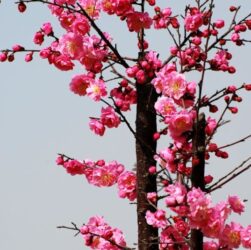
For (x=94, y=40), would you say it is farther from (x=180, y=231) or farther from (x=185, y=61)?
(x=180, y=231)

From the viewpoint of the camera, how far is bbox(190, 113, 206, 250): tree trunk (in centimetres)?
509

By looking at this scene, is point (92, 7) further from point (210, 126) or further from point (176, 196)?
point (176, 196)

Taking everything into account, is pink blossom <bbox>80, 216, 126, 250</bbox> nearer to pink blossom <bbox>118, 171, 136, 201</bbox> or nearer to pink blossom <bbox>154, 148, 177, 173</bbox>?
pink blossom <bbox>118, 171, 136, 201</bbox>

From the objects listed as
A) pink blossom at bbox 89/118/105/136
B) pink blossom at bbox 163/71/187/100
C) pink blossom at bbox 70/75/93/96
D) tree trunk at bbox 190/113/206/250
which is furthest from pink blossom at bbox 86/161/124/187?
tree trunk at bbox 190/113/206/250

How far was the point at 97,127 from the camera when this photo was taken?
641 cm

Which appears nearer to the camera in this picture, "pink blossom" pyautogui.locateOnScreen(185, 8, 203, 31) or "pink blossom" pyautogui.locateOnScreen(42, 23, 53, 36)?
"pink blossom" pyautogui.locateOnScreen(185, 8, 203, 31)

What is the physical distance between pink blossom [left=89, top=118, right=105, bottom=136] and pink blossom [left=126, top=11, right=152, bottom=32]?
91 cm

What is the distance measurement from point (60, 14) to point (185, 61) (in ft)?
4.70

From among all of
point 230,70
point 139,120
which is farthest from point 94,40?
point 230,70

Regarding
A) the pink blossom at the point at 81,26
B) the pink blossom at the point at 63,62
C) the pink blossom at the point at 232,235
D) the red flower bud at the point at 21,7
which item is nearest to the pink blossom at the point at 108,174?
the pink blossom at the point at 63,62

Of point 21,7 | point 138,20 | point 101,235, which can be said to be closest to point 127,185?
point 101,235

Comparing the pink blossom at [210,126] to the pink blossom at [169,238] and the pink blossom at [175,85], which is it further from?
the pink blossom at [169,238]

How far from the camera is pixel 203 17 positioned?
6.22 meters

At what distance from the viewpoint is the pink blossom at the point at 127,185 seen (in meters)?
6.25
